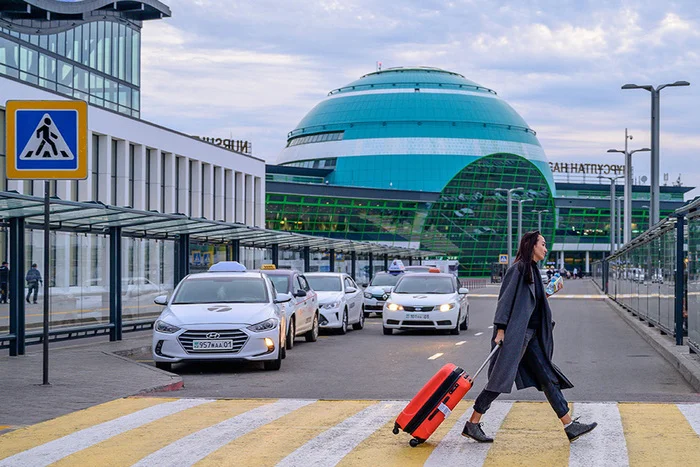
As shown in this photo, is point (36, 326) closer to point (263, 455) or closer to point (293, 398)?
point (293, 398)

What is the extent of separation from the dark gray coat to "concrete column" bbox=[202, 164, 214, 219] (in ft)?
167

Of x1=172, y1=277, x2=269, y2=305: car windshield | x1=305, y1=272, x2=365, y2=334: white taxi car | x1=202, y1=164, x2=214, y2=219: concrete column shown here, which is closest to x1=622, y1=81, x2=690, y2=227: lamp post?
x1=305, y1=272, x2=365, y2=334: white taxi car

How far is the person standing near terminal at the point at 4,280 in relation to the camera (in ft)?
57.3

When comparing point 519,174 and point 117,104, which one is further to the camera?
point 519,174

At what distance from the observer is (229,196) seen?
6256 cm

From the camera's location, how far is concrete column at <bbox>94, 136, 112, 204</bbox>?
46594mm

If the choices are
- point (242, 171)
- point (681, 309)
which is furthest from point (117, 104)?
point (681, 309)

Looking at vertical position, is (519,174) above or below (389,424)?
above

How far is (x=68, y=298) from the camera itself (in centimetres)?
1958

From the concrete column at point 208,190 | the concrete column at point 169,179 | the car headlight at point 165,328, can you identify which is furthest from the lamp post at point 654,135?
the concrete column at point 208,190

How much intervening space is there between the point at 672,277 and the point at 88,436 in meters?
13.7

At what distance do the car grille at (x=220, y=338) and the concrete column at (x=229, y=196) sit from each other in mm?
46803

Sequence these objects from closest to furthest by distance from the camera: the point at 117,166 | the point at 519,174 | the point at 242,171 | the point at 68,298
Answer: the point at 68,298, the point at 117,166, the point at 242,171, the point at 519,174

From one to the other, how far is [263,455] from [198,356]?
753cm
